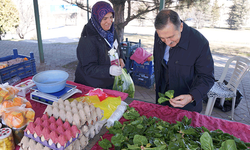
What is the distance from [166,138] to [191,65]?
0.92 meters

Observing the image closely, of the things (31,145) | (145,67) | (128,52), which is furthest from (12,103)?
(128,52)

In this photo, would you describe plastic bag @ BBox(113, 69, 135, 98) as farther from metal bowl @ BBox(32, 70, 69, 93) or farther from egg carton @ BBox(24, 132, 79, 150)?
egg carton @ BBox(24, 132, 79, 150)

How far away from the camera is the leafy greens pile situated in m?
0.94

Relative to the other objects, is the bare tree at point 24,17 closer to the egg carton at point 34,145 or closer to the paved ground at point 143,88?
the paved ground at point 143,88

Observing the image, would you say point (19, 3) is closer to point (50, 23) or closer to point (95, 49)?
point (50, 23)

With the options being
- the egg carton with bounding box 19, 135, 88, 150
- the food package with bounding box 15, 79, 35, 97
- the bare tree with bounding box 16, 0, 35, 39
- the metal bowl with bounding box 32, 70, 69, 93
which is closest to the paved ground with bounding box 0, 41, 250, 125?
the metal bowl with bounding box 32, 70, 69, 93

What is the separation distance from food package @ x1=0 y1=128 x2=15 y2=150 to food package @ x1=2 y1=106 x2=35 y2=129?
0.04 metres

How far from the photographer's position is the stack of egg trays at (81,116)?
3.67 feet

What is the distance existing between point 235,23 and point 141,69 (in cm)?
1045

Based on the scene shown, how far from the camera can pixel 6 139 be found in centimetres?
104

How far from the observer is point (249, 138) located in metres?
1.33

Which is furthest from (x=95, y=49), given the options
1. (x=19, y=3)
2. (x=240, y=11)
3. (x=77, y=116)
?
(x=19, y=3)

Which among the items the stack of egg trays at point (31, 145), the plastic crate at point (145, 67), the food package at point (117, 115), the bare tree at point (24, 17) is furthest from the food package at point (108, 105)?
the bare tree at point (24, 17)

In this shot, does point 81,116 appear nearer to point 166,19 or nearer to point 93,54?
point 93,54
